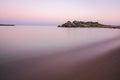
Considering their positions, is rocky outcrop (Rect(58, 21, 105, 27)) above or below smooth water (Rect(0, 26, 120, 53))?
below

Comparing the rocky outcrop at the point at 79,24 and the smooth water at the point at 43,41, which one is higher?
the smooth water at the point at 43,41

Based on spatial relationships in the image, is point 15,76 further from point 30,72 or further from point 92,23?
point 92,23

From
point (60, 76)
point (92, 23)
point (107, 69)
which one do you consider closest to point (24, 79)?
point (60, 76)

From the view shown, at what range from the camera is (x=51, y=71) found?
7180 mm

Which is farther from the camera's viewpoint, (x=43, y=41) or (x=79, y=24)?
(x=79, y=24)

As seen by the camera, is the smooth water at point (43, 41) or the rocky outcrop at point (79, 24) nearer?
the smooth water at point (43, 41)

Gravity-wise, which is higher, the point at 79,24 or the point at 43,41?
the point at 43,41

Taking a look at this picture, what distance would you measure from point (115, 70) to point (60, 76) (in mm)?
2366

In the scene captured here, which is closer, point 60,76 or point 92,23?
point 60,76

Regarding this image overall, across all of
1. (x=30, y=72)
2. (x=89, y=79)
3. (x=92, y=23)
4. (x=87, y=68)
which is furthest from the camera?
(x=92, y=23)

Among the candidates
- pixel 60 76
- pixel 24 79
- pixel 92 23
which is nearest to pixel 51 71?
pixel 60 76

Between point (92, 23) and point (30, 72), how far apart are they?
418 feet

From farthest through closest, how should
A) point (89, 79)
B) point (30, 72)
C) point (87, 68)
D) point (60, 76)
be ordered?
point (87, 68) < point (30, 72) < point (60, 76) < point (89, 79)

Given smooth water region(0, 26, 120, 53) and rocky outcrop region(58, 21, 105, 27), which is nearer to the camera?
smooth water region(0, 26, 120, 53)
